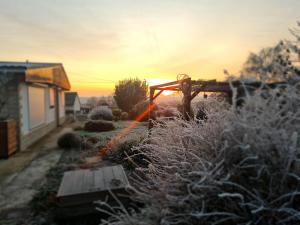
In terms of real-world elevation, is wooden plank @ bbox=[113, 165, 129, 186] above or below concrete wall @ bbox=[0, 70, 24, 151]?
below

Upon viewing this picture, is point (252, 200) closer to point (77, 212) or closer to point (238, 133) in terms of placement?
point (238, 133)

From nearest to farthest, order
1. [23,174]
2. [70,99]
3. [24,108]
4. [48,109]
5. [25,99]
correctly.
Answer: [23,174], [24,108], [25,99], [48,109], [70,99]

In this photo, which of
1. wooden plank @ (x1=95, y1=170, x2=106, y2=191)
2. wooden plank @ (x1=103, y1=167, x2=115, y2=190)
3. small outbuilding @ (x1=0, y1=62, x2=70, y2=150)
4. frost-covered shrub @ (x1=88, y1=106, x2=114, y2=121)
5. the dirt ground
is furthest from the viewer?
frost-covered shrub @ (x1=88, y1=106, x2=114, y2=121)

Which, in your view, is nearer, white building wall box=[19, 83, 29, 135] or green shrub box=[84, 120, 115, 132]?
white building wall box=[19, 83, 29, 135]

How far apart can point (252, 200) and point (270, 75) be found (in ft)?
2.53

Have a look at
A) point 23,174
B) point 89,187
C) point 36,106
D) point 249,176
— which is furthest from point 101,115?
point 249,176

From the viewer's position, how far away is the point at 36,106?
36.2ft

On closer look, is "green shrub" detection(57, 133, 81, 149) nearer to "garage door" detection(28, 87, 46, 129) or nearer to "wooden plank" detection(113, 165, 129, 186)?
"garage door" detection(28, 87, 46, 129)

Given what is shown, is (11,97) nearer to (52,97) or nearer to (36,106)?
(36,106)

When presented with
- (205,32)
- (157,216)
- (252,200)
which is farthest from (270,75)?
(205,32)

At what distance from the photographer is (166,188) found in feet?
5.25

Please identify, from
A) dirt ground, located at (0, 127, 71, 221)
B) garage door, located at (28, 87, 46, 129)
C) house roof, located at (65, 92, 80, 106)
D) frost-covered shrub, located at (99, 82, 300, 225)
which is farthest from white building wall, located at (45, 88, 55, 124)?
house roof, located at (65, 92, 80, 106)

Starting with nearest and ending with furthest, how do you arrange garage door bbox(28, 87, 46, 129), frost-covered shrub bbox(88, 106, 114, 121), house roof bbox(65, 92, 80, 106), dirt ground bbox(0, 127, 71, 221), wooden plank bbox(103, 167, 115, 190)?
wooden plank bbox(103, 167, 115, 190), dirt ground bbox(0, 127, 71, 221), garage door bbox(28, 87, 46, 129), frost-covered shrub bbox(88, 106, 114, 121), house roof bbox(65, 92, 80, 106)

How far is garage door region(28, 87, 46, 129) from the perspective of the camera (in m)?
10.2
